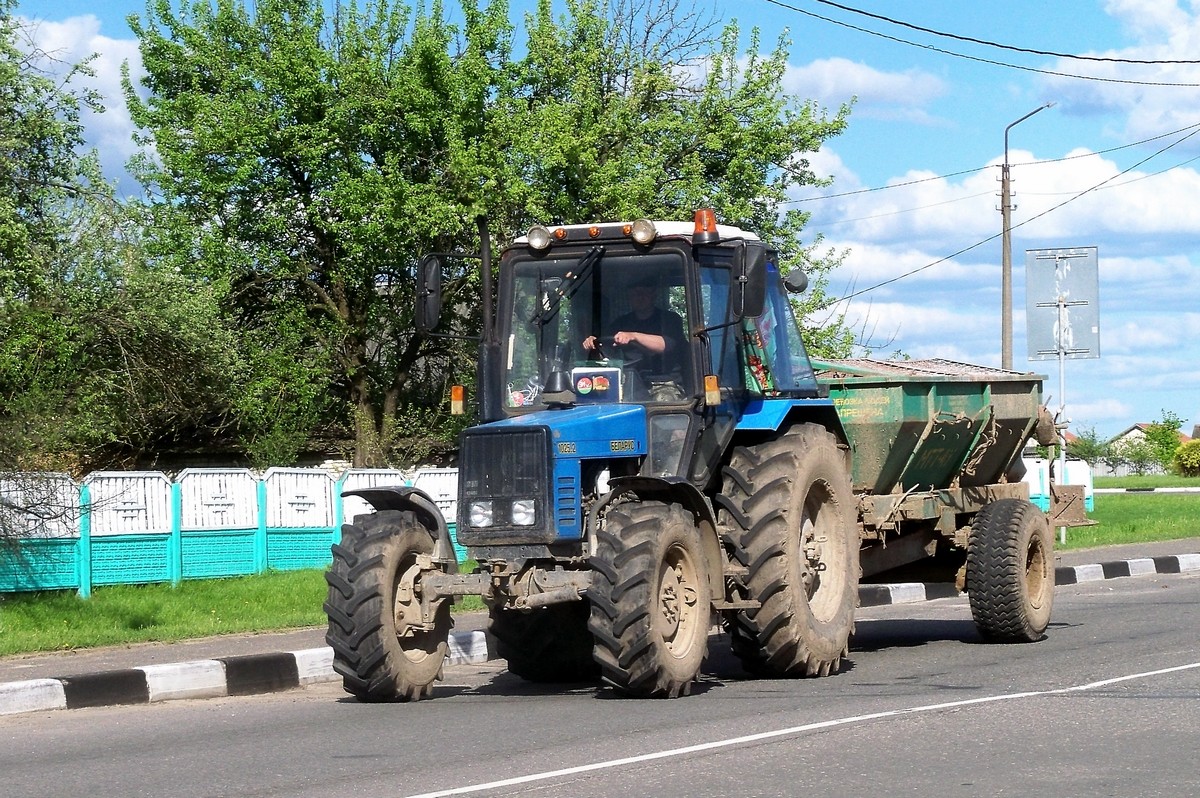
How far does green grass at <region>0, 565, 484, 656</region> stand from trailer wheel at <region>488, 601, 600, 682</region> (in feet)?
13.3

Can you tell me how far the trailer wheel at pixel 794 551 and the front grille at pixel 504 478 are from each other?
4.39ft

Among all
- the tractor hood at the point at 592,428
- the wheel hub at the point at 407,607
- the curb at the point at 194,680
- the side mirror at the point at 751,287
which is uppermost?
the side mirror at the point at 751,287

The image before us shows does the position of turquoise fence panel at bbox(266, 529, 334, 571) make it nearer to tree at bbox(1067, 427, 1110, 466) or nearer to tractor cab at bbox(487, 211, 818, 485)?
tractor cab at bbox(487, 211, 818, 485)

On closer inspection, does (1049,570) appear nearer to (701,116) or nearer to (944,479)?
(944,479)

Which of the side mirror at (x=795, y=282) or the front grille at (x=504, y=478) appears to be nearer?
the front grille at (x=504, y=478)

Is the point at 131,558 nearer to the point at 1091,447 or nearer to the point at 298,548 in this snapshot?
the point at 298,548

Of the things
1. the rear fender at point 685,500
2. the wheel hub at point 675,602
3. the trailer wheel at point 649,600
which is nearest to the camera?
the trailer wheel at point 649,600

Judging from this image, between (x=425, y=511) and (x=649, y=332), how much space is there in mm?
1801

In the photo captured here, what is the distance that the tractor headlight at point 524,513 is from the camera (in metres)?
8.91

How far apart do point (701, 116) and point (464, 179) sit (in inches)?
191

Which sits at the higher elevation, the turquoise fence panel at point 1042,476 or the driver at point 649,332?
the driver at point 649,332

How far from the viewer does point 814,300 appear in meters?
28.1

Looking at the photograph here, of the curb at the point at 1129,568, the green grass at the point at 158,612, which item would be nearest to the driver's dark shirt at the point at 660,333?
the green grass at the point at 158,612

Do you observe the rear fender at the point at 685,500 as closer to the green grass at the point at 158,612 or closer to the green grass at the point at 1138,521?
the green grass at the point at 158,612
